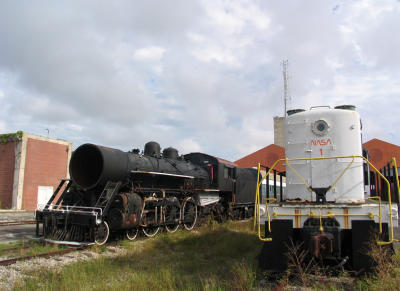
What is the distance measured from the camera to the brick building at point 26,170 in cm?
2481

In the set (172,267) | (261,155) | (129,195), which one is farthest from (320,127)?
(261,155)

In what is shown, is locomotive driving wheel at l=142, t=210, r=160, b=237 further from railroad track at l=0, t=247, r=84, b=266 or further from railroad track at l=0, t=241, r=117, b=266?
railroad track at l=0, t=247, r=84, b=266

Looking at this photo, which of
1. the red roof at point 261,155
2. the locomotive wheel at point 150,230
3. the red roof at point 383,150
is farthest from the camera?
the red roof at point 261,155

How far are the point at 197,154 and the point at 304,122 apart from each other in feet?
28.2

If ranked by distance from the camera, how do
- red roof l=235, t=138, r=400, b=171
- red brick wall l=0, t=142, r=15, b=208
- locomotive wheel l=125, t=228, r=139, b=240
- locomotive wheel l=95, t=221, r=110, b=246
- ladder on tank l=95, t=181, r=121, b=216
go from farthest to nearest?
red roof l=235, t=138, r=400, b=171, red brick wall l=0, t=142, r=15, b=208, locomotive wheel l=125, t=228, r=139, b=240, ladder on tank l=95, t=181, r=121, b=216, locomotive wheel l=95, t=221, r=110, b=246

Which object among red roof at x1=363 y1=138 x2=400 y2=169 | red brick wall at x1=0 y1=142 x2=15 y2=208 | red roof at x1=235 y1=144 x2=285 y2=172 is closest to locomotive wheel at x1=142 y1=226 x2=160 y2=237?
red brick wall at x1=0 y1=142 x2=15 y2=208

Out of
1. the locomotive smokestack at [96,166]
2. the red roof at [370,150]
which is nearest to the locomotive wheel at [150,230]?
the locomotive smokestack at [96,166]

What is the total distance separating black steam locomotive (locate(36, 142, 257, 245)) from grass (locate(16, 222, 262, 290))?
858 millimetres

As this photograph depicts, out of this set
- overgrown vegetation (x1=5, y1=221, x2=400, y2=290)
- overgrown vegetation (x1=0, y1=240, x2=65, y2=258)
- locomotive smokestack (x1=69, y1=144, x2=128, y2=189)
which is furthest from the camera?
locomotive smokestack (x1=69, y1=144, x2=128, y2=189)

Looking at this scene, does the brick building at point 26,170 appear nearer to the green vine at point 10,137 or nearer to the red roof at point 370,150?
the green vine at point 10,137

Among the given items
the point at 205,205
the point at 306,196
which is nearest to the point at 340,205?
the point at 306,196

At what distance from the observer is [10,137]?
2552 centimetres

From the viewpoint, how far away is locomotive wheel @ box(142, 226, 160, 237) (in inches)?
422

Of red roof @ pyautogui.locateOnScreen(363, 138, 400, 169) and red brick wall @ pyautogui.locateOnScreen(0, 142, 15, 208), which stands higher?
red roof @ pyautogui.locateOnScreen(363, 138, 400, 169)
